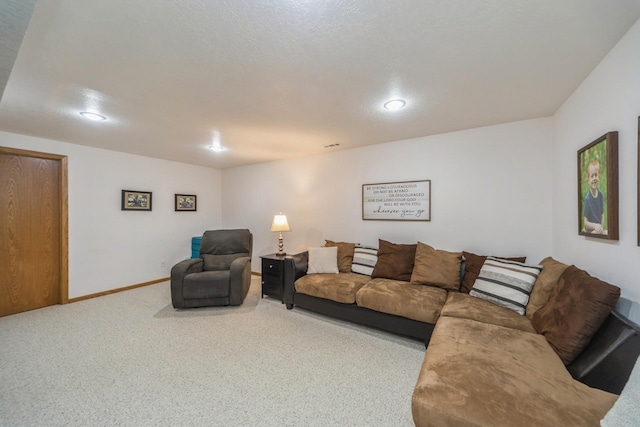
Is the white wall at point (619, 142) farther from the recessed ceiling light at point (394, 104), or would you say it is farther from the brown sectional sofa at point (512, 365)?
the recessed ceiling light at point (394, 104)

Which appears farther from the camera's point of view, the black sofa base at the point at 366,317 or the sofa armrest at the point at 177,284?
the sofa armrest at the point at 177,284

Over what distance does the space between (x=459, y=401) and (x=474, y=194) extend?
2472 millimetres

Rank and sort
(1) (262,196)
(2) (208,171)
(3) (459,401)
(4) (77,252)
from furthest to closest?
(2) (208,171)
(1) (262,196)
(4) (77,252)
(3) (459,401)

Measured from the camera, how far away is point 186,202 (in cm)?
486

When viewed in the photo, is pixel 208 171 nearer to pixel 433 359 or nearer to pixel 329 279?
pixel 329 279

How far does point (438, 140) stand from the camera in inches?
124

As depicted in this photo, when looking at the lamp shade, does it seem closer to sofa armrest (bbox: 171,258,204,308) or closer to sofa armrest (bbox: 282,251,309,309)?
sofa armrest (bbox: 282,251,309,309)

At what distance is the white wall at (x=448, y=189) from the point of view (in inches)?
105

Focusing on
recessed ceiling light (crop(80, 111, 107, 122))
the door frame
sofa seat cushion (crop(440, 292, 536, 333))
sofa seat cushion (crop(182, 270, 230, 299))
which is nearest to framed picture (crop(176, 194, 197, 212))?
the door frame

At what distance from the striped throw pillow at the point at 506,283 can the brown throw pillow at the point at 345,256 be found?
1.49 m

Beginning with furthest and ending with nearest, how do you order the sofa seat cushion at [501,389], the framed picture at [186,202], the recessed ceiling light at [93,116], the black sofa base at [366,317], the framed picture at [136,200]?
the framed picture at [186,202] → the framed picture at [136,200] → the recessed ceiling light at [93,116] → the black sofa base at [366,317] → the sofa seat cushion at [501,389]

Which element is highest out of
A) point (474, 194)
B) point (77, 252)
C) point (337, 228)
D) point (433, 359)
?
point (474, 194)

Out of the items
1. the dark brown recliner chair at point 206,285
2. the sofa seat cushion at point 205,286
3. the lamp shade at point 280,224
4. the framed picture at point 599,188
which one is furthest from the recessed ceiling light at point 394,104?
the sofa seat cushion at point 205,286

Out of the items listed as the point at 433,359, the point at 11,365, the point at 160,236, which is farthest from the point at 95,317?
the point at 433,359
